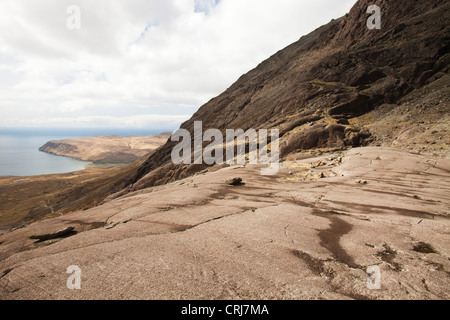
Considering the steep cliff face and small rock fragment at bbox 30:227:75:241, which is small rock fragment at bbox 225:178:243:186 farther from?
the steep cliff face

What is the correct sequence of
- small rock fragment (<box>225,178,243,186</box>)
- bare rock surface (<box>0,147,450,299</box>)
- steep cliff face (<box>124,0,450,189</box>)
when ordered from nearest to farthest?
bare rock surface (<box>0,147,450,299</box>)
small rock fragment (<box>225,178,243,186</box>)
steep cliff face (<box>124,0,450,189</box>)

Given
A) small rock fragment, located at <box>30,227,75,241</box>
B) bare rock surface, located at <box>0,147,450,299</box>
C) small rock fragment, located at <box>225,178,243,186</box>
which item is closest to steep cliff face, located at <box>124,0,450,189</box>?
small rock fragment, located at <box>225,178,243,186</box>

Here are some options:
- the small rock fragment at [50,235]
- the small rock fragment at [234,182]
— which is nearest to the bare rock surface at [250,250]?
the small rock fragment at [50,235]

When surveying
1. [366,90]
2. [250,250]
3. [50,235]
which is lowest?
[50,235]

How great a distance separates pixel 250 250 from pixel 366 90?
50.3 meters

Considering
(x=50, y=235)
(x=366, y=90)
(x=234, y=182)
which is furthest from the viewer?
(x=366, y=90)

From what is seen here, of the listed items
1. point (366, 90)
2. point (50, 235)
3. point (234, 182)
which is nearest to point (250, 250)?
point (50, 235)

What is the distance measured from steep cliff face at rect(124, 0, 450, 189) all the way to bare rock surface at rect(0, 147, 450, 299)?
2138cm

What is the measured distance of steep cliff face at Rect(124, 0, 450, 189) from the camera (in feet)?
108

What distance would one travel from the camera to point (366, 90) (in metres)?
43.9

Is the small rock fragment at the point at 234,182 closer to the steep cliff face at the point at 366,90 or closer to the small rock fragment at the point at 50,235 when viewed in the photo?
the small rock fragment at the point at 50,235

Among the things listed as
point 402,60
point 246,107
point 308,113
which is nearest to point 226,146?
point 308,113

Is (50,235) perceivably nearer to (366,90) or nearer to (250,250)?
(250,250)

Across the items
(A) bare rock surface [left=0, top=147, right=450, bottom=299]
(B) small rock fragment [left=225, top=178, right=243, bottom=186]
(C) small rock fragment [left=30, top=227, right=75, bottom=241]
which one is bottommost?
(C) small rock fragment [left=30, top=227, right=75, bottom=241]
